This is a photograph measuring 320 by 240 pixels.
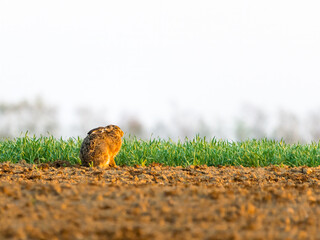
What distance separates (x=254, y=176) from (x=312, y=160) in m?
3.02

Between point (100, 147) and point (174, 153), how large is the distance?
227cm

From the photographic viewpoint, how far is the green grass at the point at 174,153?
999 cm

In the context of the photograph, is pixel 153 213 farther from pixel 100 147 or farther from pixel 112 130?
pixel 112 130

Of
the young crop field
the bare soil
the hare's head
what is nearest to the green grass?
the hare's head

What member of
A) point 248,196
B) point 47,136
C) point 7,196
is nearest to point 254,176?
point 248,196

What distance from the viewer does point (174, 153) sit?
33.2ft

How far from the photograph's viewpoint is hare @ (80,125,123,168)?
8499mm

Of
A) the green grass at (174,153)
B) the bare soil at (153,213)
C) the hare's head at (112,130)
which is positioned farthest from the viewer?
the green grass at (174,153)

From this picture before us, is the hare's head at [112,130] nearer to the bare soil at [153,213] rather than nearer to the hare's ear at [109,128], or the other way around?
the hare's ear at [109,128]

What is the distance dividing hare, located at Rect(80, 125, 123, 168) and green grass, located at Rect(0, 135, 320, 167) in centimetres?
96

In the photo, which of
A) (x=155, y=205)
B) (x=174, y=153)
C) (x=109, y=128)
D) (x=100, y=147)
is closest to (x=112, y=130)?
(x=109, y=128)

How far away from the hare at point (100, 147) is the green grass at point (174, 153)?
3.15 ft

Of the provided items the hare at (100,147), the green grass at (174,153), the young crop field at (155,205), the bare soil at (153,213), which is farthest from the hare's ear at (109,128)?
the bare soil at (153,213)

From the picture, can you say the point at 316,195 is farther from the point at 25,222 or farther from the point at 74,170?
the point at 74,170
